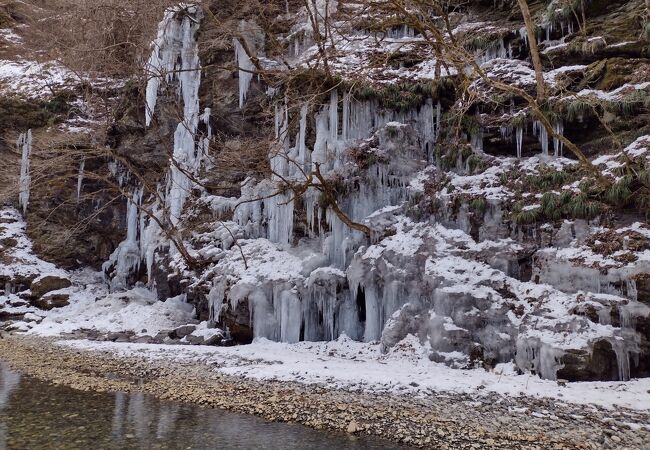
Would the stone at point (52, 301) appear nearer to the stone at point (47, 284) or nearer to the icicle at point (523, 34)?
the stone at point (47, 284)

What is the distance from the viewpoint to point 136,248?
57.3 feet

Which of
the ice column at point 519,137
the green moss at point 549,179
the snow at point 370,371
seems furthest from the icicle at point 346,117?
the snow at point 370,371

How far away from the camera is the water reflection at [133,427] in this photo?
5.09 metres

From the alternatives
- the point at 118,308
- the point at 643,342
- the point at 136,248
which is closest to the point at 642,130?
the point at 643,342

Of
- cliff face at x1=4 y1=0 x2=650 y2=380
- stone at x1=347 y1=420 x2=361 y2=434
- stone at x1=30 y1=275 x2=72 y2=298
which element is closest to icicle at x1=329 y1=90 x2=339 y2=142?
cliff face at x1=4 y1=0 x2=650 y2=380

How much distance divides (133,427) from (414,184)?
8606 mm

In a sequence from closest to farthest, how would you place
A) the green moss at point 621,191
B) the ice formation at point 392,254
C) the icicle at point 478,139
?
the ice formation at point 392,254 < the green moss at point 621,191 < the icicle at point 478,139

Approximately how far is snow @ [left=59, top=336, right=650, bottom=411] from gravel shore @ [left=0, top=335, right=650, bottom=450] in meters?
0.33

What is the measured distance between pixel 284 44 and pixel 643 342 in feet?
48.8

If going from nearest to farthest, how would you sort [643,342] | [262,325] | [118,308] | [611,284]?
[643,342] → [611,284] → [262,325] → [118,308]

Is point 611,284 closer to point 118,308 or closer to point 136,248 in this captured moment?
point 118,308

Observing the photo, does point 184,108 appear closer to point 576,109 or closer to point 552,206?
point 576,109

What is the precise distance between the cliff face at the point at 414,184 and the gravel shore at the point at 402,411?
5.95 feet

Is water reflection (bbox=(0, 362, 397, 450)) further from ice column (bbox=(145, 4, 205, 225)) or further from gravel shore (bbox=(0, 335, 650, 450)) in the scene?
ice column (bbox=(145, 4, 205, 225))
